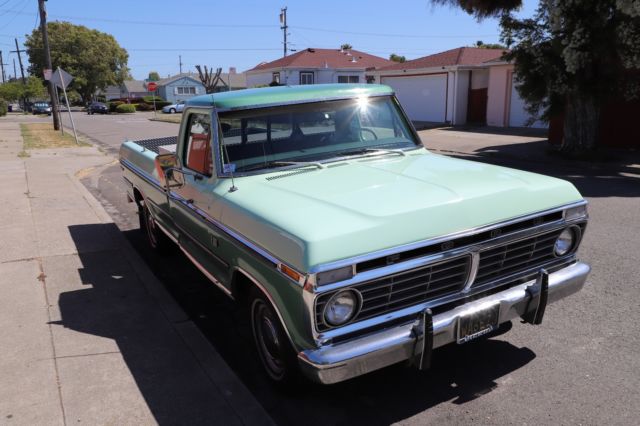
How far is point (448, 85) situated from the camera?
90.8ft

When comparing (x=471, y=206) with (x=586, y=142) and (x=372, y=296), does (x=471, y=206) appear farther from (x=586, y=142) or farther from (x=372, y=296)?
(x=586, y=142)

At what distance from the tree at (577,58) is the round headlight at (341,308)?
11.3 meters

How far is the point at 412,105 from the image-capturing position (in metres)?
30.4

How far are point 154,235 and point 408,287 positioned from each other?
4348 millimetres

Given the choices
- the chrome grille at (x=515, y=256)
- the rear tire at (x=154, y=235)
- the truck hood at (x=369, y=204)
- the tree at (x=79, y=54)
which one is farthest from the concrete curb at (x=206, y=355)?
the tree at (x=79, y=54)

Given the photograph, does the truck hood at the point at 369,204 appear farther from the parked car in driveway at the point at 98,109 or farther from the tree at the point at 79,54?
the tree at the point at 79,54

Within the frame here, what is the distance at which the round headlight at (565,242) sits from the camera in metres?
3.66

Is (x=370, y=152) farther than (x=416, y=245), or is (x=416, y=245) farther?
(x=370, y=152)

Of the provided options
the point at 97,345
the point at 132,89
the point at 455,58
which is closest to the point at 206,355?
the point at 97,345

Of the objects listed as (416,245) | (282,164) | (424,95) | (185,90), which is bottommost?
(416,245)

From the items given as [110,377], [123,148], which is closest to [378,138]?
[110,377]

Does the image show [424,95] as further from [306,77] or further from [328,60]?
[328,60]

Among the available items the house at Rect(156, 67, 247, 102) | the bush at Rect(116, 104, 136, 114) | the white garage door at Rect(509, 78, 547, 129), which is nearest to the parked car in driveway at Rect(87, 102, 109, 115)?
the bush at Rect(116, 104, 136, 114)

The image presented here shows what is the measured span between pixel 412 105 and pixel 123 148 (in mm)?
24943
